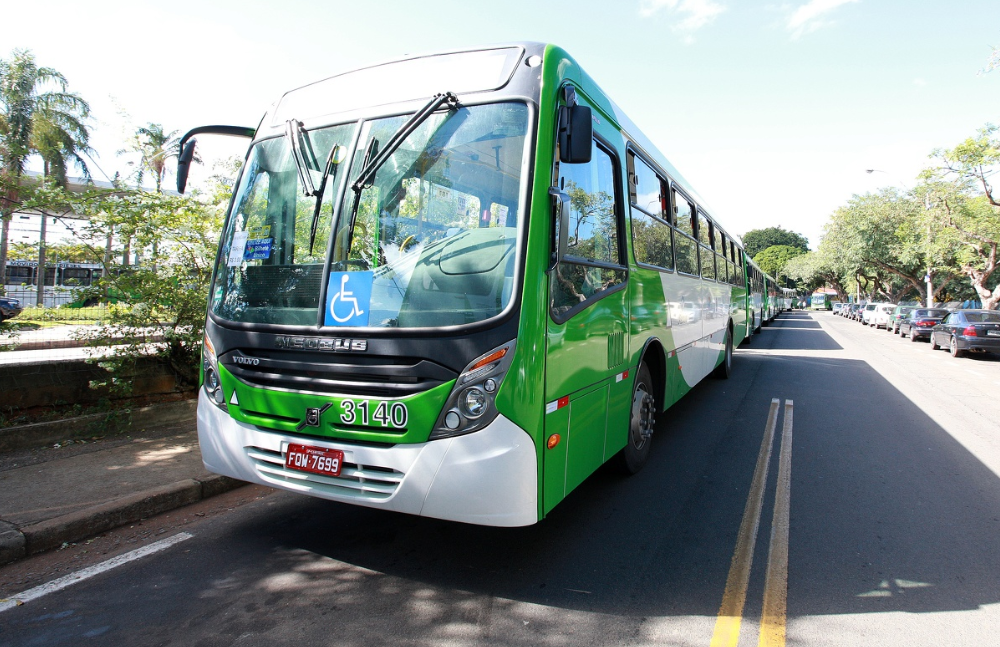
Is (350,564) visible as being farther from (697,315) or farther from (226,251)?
(697,315)

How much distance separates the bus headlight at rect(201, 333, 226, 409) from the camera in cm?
377

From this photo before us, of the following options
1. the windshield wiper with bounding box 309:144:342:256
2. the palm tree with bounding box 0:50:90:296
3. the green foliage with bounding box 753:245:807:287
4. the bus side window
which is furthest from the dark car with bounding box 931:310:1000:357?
the green foliage with bounding box 753:245:807:287

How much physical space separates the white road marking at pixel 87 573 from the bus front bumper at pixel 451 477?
136 centimetres

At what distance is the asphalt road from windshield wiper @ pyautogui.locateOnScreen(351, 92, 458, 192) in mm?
2264

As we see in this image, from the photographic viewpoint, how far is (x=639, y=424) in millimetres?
5148

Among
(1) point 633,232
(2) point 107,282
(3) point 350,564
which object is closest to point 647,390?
(1) point 633,232

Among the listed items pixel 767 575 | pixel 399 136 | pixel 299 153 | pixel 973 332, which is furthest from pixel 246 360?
pixel 973 332

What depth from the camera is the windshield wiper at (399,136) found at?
351cm

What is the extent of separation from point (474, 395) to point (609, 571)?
1.45m

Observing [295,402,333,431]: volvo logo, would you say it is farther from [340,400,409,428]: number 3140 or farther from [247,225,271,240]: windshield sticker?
[247,225,271,240]: windshield sticker

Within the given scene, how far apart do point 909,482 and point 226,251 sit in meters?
6.02

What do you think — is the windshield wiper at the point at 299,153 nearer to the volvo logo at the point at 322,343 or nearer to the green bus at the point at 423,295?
the green bus at the point at 423,295

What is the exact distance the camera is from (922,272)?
43.3m

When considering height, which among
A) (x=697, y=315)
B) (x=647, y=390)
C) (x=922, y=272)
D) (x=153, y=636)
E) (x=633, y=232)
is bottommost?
(x=153, y=636)
